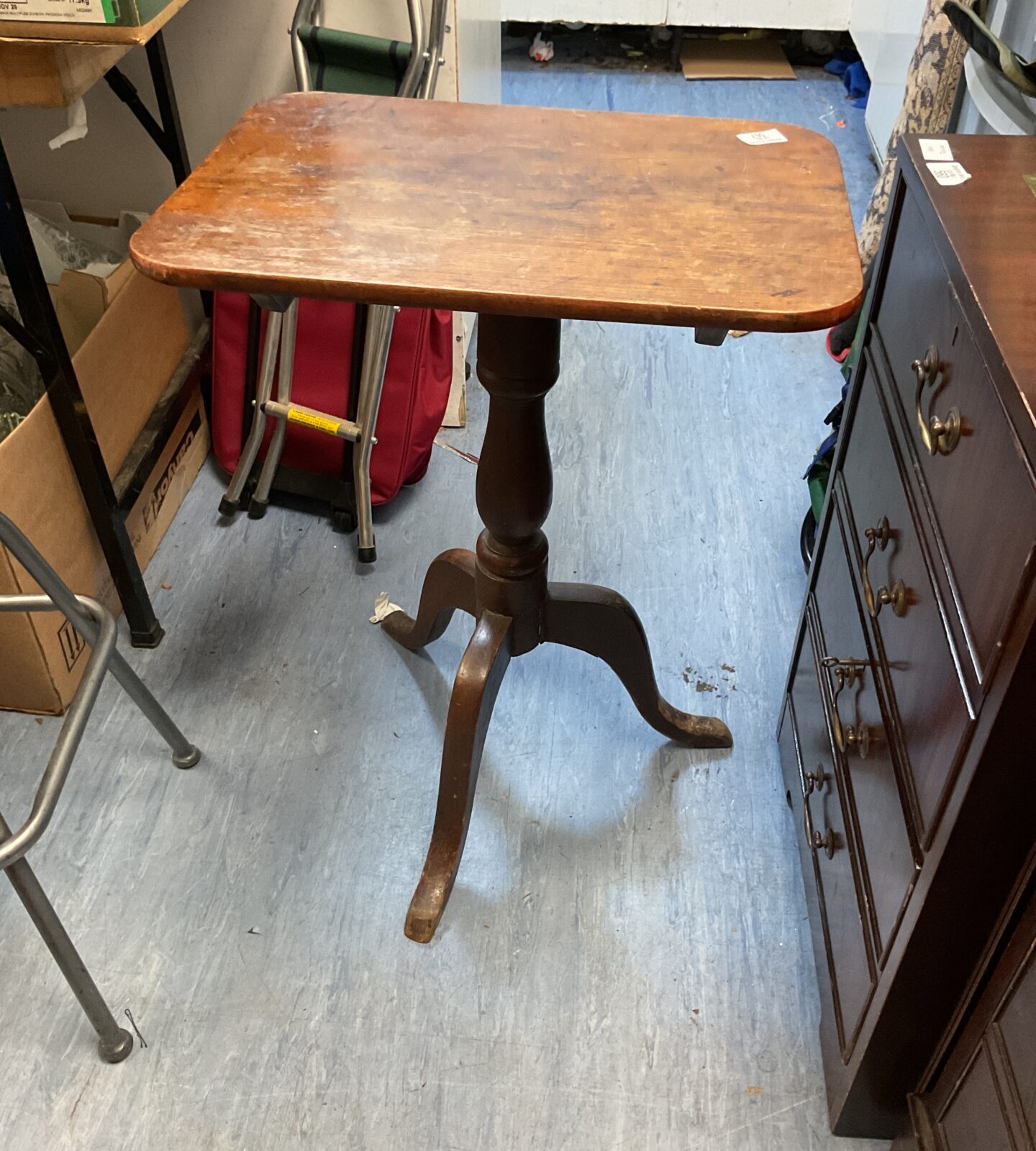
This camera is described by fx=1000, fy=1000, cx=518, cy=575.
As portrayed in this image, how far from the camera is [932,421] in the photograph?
2.91ft

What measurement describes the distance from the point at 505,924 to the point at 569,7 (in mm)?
3789

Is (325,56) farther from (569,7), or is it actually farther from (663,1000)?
(569,7)

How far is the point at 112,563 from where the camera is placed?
1650 millimetres

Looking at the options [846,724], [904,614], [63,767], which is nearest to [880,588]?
[904,614]

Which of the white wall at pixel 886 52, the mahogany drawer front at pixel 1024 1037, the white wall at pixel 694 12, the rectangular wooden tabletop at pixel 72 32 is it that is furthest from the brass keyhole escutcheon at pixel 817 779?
the white wall at pixel 694 12

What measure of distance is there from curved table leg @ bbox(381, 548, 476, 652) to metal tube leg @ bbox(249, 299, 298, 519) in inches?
16.1

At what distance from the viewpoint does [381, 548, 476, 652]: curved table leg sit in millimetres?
1532

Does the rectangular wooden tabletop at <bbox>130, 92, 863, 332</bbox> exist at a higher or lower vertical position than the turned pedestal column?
higher

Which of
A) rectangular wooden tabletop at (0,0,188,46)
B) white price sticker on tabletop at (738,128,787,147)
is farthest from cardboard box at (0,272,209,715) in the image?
white price sticker on tabletop at (738,128,787,147)

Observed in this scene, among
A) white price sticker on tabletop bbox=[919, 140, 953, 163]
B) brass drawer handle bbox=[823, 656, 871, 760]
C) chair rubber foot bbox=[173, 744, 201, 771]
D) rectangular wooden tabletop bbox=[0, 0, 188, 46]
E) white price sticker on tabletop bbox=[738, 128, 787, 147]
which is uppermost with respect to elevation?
rectangular wooden tabletop bbox=[0, 0, 188, 46]

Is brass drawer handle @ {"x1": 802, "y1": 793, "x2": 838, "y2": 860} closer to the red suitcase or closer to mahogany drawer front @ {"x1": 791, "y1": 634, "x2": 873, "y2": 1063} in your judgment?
mahogany drawer front @ {"x1": 791, "y1": 634, "x2": 873, "y2": 1063}

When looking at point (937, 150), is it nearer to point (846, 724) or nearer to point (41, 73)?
point (846, 724)

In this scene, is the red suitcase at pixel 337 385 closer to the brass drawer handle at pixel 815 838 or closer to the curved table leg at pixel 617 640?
the curved table leg at pixel 617 640

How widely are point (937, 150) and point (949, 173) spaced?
61mm
